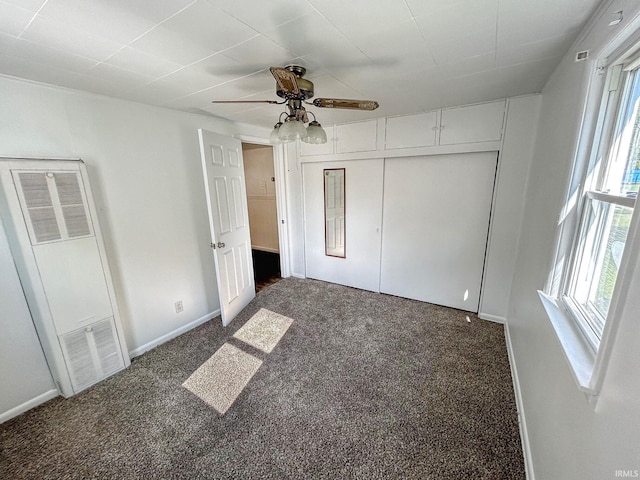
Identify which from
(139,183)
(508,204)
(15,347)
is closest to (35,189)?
(139,183)

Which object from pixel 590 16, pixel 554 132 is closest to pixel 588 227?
pixel 554 132

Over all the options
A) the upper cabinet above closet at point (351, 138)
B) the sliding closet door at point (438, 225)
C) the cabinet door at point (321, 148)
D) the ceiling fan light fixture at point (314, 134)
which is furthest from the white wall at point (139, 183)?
the sliding closet door at point (438, 225)

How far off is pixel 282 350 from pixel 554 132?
262cm

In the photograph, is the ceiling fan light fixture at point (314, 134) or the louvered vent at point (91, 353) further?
the louvered vent at point (91, 353)

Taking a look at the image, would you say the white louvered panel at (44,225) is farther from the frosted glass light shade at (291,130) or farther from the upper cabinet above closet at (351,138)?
the upper cabinet above closet at (351,138)

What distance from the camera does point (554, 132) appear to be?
5.33 feet

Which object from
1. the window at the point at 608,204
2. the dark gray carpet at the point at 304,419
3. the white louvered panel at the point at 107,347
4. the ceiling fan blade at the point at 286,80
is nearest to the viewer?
the window at the point at 608,204

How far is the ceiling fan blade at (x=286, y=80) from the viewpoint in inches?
48.2

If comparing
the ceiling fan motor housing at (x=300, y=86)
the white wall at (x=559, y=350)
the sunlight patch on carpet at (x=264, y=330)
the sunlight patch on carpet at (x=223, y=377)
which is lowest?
the sunlight patch on carpet at (x=223, y=377)

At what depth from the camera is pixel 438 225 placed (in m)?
2.87

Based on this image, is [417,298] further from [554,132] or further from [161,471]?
[161,471]

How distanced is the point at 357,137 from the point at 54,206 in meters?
2.85

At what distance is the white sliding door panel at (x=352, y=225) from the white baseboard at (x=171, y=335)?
62.7 inches

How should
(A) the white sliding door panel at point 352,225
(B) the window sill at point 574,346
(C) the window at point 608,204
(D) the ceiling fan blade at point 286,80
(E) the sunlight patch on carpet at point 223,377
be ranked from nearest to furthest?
(B) the window sill at point 574,346 < (C) the window at point 608,204 < (D) the ceiling fan blade at point 286,80 < (E) the sunlight patch on carpet at point 223,377 < (A) the white sliding door panel at point 352,225
